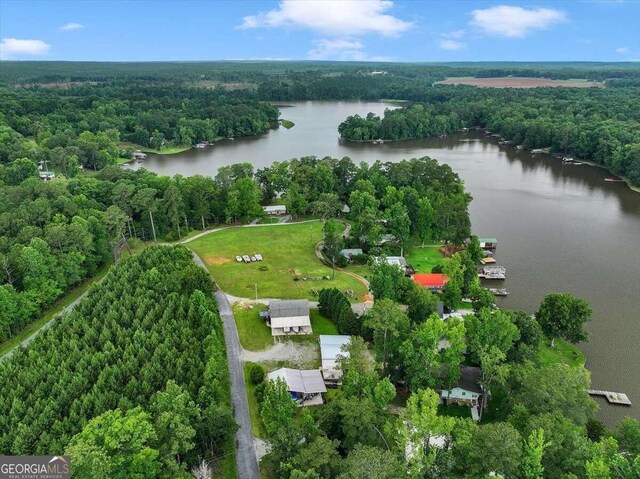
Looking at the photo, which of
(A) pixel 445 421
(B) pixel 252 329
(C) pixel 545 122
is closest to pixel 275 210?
(B) pixel 252 329

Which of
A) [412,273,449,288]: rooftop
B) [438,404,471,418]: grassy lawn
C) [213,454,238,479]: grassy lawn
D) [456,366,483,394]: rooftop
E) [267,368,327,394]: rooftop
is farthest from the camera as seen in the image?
[412,273,449,288]: rooftop

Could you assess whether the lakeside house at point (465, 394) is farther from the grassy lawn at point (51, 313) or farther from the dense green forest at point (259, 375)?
the grassy lawn at point (51, 313)

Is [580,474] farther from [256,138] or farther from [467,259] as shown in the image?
[256,138]

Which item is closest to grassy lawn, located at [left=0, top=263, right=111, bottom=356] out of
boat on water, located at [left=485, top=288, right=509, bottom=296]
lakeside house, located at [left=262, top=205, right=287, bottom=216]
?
lakeside house, located at [left=262, top=205, right=287, bottom=216]

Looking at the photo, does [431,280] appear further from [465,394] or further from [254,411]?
[254,411]

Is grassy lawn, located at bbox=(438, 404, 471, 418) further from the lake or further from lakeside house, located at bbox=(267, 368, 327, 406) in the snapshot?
the lake

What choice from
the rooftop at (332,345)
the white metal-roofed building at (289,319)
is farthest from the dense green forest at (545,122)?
the white metal-roofed building at (289,319)

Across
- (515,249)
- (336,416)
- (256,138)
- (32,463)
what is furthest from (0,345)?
(256,138)
